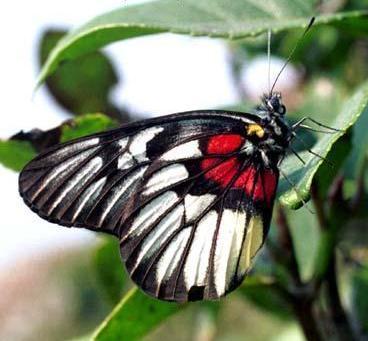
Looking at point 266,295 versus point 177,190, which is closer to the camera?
point 177,190

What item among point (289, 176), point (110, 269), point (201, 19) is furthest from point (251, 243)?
point (110, 269)

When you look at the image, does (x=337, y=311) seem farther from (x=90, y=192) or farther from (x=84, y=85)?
(x=84, y=85)

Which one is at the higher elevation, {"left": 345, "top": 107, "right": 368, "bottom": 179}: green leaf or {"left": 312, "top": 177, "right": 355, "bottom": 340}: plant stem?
{"left": 345, "top": 107, "right": 368, "bottom": 179}: green leaf

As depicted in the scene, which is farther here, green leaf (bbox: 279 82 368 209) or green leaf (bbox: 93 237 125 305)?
green leaf (bbox: 93 237 125 305)

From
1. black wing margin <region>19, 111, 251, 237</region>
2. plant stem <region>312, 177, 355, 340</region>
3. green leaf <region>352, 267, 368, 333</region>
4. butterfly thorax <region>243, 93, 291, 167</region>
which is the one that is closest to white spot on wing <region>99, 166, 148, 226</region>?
black wing margin <region>19, 111, 251, 237</region>

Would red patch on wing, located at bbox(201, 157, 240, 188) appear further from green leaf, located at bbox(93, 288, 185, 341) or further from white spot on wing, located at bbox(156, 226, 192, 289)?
green leaf, located at bbox(93, 288, 185, 341)

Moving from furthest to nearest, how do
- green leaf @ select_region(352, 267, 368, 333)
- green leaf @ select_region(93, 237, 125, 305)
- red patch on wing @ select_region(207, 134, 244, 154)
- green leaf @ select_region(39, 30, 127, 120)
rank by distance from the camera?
green leaf @ select_region(39, 30, 127, 120)
green leaf @ select_region(93, 237, 125, 305)
green leaf @ select_region(352, 267, 368, 333)
red patch on wing @ select_region(207, 134, 244, 154)

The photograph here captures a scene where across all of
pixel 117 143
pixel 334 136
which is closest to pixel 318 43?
pixel 117 143
